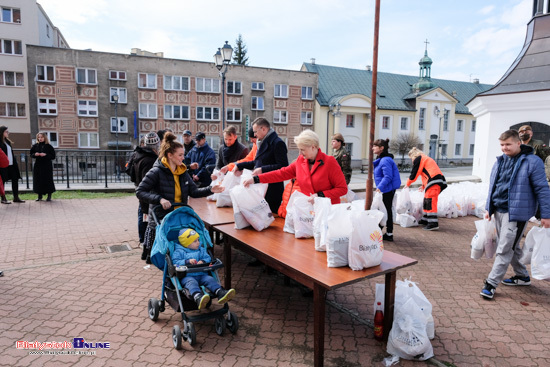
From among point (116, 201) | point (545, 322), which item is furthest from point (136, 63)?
point (545, 322)

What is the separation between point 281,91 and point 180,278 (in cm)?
3652

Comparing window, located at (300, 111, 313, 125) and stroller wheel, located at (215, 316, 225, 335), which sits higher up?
window, located at (300, 111, 313, 125)

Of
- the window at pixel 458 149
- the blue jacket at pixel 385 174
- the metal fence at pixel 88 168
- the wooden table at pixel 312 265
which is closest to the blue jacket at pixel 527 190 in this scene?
the wooden table at pixel 312 265

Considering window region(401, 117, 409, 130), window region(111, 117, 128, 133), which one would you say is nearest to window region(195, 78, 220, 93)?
window region(111, 117, 128, 133)

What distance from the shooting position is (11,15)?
32.4 m

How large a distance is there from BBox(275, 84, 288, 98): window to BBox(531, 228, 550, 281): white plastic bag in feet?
116

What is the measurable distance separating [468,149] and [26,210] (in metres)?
50.4

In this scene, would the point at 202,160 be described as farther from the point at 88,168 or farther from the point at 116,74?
the point at 116,74

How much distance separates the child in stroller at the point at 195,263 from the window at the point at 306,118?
36.6 m

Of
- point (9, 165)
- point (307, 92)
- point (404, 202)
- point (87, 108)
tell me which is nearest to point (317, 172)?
point (404, 202)

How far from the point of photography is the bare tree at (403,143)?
38919mm

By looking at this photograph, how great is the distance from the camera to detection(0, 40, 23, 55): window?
3191cm

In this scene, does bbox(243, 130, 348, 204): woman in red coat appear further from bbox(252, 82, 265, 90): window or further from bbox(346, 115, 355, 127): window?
bbox(346, 115, 355, 127): window

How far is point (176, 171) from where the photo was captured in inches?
178
